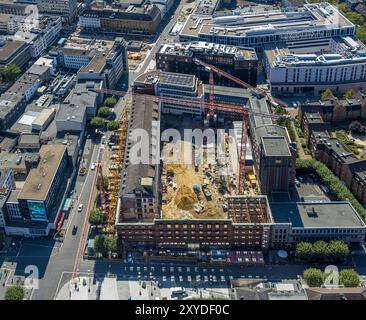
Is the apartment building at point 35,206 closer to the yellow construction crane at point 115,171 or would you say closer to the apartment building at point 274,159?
the yellow construction crane at point 115,171

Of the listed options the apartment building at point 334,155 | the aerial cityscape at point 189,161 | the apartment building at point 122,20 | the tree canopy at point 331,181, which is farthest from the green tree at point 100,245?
the apartment building at point 122,20

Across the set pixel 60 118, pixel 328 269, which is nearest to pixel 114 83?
pixel 60 118

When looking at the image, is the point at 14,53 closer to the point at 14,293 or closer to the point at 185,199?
the point at 185,199

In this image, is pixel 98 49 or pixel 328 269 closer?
pixel 328 269

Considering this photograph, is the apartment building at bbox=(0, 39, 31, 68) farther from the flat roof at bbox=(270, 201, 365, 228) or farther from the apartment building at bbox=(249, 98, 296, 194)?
the flat roof at bbox=(270, 201, 365, 228)

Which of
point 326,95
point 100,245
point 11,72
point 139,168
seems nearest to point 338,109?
point 326,95

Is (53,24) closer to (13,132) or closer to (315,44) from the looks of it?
(13,132)
